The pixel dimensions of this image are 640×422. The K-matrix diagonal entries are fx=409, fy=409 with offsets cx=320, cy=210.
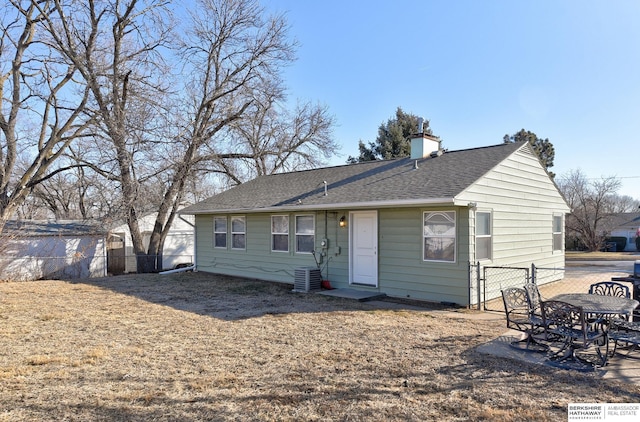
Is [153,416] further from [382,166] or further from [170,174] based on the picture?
[170,174]

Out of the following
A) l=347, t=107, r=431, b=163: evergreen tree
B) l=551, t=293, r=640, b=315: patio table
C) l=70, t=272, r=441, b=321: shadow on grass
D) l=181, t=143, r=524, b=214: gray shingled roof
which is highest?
l=347, t=107, r=431, b=163: evergreen tree

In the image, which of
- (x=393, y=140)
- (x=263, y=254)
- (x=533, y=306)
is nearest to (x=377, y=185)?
(x=263, y=254)

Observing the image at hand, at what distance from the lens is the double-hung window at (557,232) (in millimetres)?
12258

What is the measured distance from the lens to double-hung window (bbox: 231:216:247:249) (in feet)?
43.7

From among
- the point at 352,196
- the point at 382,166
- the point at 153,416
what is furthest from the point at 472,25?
the point at 153,416

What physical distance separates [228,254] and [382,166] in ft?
19.6

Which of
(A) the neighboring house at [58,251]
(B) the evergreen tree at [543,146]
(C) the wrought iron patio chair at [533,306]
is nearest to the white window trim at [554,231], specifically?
(C) the wrought iron patio chair at [533,306]

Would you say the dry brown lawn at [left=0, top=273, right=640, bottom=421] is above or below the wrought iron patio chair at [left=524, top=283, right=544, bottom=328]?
below

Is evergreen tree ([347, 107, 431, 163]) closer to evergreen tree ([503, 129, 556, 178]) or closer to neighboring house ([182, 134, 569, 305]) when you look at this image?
evergreen tree ([503, 129, 556, 178])

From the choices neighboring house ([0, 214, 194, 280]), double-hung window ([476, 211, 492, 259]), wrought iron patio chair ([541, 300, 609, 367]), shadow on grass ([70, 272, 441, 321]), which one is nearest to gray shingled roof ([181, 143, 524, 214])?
Answer: double-hung window ([476, 211, 492, 259])

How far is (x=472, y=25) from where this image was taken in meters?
11.0

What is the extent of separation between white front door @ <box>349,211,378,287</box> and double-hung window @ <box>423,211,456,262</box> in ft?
4.30

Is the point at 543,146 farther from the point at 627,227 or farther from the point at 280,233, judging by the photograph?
the point at 280,233

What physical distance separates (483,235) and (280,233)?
5724mm
